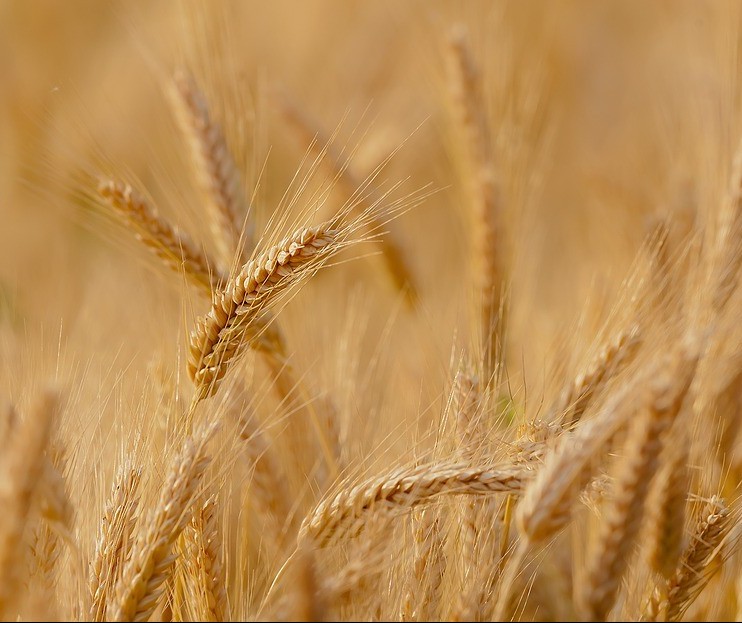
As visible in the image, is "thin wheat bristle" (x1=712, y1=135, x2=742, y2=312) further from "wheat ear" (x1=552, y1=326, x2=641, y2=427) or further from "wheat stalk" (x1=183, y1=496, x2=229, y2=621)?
"wheat stalk" (x1=183, y1=496, x2=229, y2=621)

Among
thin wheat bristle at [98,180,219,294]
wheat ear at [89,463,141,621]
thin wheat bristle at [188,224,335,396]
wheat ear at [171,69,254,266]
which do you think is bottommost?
wheat ear at [89,463,141,621]

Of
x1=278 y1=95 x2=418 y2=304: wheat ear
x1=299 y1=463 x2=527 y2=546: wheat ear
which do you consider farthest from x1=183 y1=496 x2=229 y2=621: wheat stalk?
x1=278 y1=95 x2=418 y2=304: wheat ear

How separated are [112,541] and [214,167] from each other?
78 centimetres

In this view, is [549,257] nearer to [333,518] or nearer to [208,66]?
[208,66]

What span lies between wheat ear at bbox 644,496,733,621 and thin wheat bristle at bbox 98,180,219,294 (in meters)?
0.88

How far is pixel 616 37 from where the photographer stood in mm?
4051

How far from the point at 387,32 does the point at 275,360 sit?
280 centimetres

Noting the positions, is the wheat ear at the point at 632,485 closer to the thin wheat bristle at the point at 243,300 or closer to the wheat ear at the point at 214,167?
the thin wheat bristle at the point at 243,300

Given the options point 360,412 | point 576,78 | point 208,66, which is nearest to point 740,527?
point 360,412

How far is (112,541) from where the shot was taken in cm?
110

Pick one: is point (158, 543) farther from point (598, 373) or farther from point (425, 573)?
point (598, 373)

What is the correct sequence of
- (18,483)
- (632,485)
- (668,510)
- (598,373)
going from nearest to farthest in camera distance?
(18,483), (632,485), (668,510), (598,373)

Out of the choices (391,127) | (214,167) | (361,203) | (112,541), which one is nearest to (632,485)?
(112,541)

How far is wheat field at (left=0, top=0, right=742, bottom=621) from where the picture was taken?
996mm
